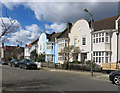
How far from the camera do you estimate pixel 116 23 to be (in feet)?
68.2

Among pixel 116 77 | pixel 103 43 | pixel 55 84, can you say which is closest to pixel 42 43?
pixel 103 43

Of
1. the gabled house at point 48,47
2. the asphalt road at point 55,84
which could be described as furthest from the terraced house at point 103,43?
the asphalt road at point 55,84

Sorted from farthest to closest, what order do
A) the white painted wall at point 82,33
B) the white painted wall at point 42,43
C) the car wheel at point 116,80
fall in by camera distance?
the white painted wall at point 42,43
the white painted wall at point 82,33
the car wheel at point 116,80

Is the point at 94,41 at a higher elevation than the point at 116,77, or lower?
higher

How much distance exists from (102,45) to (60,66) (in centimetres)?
804

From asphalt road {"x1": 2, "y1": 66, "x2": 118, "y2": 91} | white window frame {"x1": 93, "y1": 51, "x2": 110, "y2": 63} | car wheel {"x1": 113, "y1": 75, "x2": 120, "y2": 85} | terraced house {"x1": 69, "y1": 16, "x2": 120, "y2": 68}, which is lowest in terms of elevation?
asphalt road {"x1": 2, "y1": 66, "x2": 118, "y2": 91}

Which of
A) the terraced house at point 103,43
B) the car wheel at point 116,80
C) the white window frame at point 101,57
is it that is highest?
the terraced house at point 103,43

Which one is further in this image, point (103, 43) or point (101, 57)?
point (101, 57)

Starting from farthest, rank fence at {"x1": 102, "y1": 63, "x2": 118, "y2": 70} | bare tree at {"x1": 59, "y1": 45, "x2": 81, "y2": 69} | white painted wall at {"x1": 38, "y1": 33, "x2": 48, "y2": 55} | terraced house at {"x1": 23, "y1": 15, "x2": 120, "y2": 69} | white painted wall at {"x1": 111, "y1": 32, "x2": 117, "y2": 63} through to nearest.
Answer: white painted wall at {"x1": 38, "y1": 33, "x2": 48, "y2": 55} < bare tree at {"x1": 59, "y1": 45, "x2": 81, "y2": 69} < terraced house at {"x1": 23, "y1": 15, "x2": 120, "y2": 69} < white painted wall at {"x1": 111, "y1": 32, "x2": 117, "y2": 63} < fence at {"x1": 102, "y1": 63, "x2": 118, "y2": 70}

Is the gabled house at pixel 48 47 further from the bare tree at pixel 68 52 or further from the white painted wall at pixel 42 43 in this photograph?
the bare tree at pixel 68 52

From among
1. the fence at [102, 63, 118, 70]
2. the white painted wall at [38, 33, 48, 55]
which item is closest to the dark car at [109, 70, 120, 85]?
the fence at [102, 63, 118, 70]

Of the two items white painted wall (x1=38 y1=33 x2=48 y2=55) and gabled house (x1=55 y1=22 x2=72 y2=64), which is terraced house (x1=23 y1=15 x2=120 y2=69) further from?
white painted wall (x1=38 y1=33 x2=48 y2=55)

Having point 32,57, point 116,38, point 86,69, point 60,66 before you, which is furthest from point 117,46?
point 32,57

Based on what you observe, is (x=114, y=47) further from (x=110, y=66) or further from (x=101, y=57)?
(x=110, y=66)
